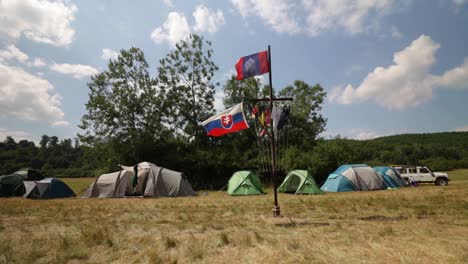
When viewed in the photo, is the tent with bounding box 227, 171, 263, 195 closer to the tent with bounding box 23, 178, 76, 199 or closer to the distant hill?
the tent with bounding box 23, 178, 76, 199

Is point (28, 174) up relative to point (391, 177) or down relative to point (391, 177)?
up

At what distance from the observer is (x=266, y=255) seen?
446cm

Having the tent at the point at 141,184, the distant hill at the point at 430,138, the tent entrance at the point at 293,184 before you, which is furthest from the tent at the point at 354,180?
the distant hill at the point at 430,138

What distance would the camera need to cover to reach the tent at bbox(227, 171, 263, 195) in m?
17.3

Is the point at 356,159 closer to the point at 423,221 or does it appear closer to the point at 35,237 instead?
the point at 423,221

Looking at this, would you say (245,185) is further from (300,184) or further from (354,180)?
(354,180)

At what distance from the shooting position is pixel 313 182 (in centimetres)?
1703

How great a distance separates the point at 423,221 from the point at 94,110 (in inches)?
1098

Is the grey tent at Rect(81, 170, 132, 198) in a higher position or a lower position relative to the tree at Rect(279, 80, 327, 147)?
lower

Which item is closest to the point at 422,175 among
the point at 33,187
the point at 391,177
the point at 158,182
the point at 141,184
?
the point at 391,177

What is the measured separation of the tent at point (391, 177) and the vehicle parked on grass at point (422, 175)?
1934mm

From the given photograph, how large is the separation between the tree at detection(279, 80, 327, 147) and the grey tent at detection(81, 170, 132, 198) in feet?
62.8

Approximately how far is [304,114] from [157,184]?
20703 mm

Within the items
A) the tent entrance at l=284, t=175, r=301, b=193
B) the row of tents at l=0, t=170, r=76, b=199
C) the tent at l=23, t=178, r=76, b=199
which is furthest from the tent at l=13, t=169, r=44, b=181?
the tent entrance at l=284, t=175, r=301, b=193
